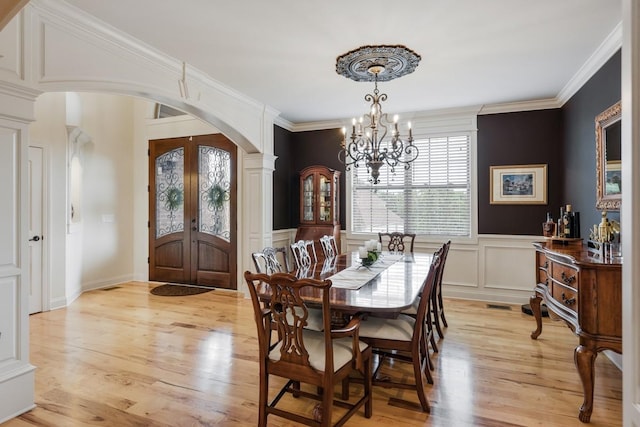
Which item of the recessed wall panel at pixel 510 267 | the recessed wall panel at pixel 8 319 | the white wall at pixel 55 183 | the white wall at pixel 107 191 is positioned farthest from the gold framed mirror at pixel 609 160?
the white wall at pixel 107 191

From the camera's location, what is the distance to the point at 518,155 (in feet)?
15.9

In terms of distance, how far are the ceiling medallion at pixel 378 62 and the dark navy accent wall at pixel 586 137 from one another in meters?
1.69

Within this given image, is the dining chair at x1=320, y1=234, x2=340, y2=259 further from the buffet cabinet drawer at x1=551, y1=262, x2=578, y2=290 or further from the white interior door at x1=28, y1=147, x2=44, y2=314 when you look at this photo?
the white interior door at x1=28, y1=147, x2=44, y2=314

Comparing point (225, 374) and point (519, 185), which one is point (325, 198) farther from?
point (225, 374)

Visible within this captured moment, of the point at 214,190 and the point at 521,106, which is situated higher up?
the point at 521,106

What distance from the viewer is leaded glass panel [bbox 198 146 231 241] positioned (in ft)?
18.9

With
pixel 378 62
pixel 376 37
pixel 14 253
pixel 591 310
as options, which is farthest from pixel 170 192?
pixel 591 310

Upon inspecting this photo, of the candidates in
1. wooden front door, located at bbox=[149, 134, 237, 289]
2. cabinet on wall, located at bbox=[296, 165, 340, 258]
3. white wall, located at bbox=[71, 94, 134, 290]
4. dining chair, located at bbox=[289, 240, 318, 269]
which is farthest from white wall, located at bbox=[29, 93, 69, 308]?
dining chair, located at bbox=[289, 240, 318, 269]

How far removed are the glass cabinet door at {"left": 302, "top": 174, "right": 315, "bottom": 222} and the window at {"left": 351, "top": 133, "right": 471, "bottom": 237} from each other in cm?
66

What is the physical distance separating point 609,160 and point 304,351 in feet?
10.3

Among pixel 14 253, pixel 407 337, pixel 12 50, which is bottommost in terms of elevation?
pixel 407 337

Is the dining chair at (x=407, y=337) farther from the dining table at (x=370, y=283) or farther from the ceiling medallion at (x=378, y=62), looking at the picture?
the ceiling medallion at (x=378, y=62)

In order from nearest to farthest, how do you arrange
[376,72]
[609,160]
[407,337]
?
[407,337]
[609,160]
[376,72]

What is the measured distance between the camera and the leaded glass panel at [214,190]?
18.9ft
